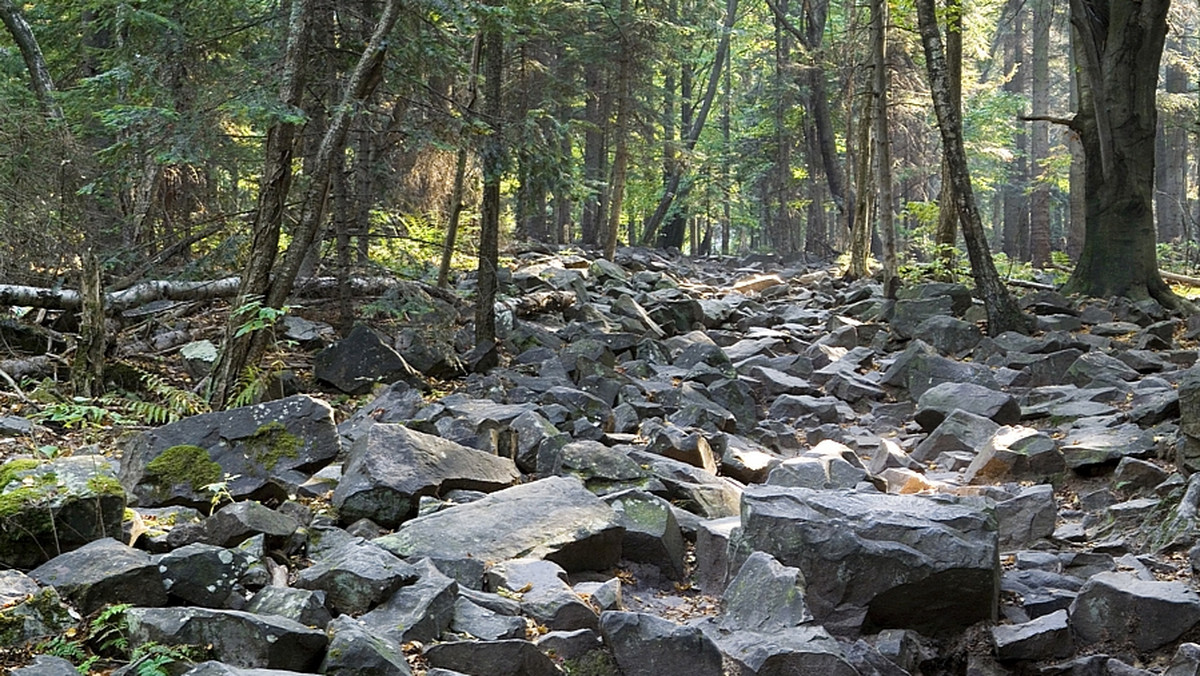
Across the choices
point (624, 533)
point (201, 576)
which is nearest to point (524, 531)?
point (624, 533)

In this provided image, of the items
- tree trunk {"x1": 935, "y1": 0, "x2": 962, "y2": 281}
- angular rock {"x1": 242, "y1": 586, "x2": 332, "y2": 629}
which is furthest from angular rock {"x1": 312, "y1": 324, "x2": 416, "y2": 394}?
tree trunk {"x1": 935, "y1": 0, "x2": 962, "y2": 281}

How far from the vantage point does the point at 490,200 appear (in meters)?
11.9

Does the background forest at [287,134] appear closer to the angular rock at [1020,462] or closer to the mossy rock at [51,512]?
the mossy rock at [51,512]

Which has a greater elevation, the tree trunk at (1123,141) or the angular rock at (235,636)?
the tree trunk at (1123,141)

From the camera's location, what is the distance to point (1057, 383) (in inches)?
422

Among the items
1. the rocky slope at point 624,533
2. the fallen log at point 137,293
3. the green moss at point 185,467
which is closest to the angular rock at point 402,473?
the rocky slope at point 624,533

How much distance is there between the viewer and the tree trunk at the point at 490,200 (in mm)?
11008

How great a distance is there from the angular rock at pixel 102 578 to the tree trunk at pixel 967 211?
11.5m

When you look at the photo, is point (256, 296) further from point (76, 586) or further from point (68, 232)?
point (76, 586)

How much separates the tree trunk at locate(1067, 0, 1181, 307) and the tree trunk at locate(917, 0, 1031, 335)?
2725 mm

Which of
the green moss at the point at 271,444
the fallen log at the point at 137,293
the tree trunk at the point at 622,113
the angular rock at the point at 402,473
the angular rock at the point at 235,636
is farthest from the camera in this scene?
the tree trunk at the point at 622,113

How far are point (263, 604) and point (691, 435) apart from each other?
4.21 m

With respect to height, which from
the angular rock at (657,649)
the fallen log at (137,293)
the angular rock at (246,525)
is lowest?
the angular rock at (657,649)

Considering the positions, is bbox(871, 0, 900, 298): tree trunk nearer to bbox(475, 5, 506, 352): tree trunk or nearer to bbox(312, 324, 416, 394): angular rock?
bbox(475, 5, 506, 352): tree trunk
